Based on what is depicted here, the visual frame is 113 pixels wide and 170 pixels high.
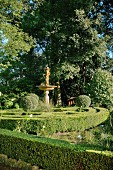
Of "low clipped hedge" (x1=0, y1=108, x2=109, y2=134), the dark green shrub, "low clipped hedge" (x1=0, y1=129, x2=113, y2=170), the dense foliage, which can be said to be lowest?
"low clipped hedge" (x1=0, y1=129, x2=113, y2=170)

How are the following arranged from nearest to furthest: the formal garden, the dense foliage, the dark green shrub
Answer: the formal garden
the dense foliage
the dark green shrub

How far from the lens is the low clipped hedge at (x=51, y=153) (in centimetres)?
472

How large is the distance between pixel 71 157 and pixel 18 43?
527 inches

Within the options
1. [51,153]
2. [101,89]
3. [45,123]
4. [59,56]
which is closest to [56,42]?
[59,56]

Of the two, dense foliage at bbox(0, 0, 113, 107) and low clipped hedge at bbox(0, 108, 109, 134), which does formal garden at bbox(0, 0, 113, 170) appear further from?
low clipped hedge at bbox(0, 108, 109, 134)

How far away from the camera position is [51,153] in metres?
5.46

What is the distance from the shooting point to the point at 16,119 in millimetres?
9430

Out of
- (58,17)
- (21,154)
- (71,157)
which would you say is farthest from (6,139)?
(58,17)

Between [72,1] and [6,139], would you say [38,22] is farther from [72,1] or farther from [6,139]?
[6,139]

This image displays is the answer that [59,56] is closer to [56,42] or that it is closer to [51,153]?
[56,42]

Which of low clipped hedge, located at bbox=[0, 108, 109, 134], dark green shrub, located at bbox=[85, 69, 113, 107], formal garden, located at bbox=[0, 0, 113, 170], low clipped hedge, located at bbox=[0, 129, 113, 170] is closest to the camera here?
low clipped hedge, located at bbox=[0, 129, 113, 170]

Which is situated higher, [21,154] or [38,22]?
[38,22]

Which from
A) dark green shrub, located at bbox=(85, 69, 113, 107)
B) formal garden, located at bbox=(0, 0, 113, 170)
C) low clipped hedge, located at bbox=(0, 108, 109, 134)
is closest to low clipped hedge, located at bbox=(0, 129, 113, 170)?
low clipped hedge, located at bbox=(0, 108, 109, 134)

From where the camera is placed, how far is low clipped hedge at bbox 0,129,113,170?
4.72 m
